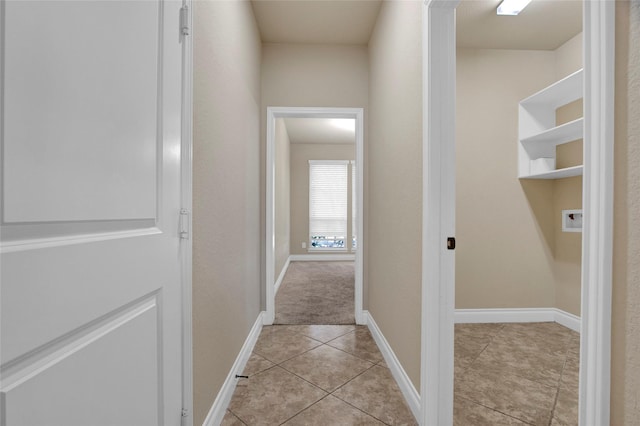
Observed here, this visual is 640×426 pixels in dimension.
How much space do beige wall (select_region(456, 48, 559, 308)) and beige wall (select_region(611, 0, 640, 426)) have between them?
7.92ft

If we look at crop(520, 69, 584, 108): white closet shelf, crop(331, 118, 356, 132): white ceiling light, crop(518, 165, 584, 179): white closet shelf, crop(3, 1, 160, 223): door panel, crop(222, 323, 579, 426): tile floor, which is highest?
crop(331, 118, 356, 132): white ceiling light

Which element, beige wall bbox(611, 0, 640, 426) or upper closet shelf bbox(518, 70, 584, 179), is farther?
upper closet shelf bbox(518, 70, 584, 179)

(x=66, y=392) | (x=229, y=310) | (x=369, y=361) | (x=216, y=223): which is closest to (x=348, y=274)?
(x=369, y=361)

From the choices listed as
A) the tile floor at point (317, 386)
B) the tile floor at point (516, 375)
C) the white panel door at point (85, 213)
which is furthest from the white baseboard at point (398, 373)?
the white panel door at point (85, 213)

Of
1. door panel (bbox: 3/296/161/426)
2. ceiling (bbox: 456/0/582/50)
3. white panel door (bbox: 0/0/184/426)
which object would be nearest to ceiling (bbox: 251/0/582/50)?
ceiling (bbox: 456/0/582/50)

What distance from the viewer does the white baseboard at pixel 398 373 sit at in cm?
149

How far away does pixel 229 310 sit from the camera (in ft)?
5.52

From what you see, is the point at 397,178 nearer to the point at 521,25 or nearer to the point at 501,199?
the point at 501,199

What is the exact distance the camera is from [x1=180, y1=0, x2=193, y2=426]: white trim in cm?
106

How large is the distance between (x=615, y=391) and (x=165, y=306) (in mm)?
1149

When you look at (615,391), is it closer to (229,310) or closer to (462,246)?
(229,310)

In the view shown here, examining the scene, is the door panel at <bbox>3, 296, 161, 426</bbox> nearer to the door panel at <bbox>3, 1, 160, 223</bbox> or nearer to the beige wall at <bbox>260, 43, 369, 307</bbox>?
the door panel at <bbox>3, 1, 160, 223</bbox>

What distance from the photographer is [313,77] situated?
279 centimetres

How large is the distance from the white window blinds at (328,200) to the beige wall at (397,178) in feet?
13.8
